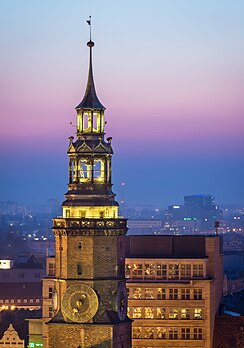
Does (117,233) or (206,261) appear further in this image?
(206,261)

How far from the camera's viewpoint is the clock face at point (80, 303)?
310 ft

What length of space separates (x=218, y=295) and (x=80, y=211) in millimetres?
24544

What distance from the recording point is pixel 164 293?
4478 inches

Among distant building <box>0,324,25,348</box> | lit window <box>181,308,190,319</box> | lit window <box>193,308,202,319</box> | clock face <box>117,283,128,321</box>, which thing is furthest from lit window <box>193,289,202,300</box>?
distant building <box>0,324,25,348</box>

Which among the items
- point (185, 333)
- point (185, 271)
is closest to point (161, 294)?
point (185, 271)

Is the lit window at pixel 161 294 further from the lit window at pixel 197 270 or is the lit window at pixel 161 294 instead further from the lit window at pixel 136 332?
the lit window at pixel 136 332

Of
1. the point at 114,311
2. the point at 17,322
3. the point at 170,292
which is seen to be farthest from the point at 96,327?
the point at 17,322

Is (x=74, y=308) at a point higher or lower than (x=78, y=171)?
lower

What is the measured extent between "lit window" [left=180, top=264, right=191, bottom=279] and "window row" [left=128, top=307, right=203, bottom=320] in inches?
84.4

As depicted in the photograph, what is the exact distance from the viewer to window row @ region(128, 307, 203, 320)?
11325 centimetres

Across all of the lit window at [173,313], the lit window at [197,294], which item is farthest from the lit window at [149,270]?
the lit window at [197,294]

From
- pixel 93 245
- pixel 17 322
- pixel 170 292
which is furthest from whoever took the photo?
pixel 17 322

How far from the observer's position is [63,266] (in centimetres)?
9506

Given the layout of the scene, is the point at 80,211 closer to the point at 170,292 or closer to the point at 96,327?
the point at 96,327
